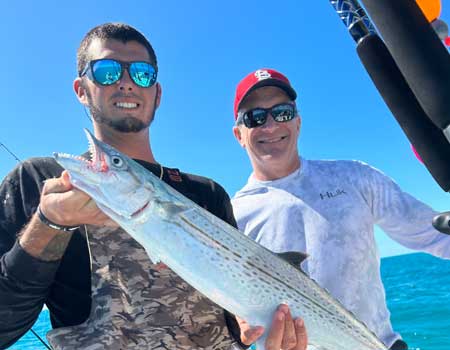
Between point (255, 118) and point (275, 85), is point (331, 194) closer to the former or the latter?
point (255, 118)

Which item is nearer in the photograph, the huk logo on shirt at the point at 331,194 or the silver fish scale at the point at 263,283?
the silver fish scale at the point at 263,283

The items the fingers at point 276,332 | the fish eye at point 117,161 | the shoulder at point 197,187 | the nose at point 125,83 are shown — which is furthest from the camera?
the shoulder at point 197,187

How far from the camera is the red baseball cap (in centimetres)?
398

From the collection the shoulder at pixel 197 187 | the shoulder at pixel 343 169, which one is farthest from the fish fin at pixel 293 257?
the shoulder at pixel 343 169

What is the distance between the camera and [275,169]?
3.96 metres

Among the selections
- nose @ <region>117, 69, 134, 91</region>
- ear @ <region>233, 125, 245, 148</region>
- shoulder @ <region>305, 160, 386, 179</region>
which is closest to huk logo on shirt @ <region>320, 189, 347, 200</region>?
shoulder @ <region>305, 160, 386, 179</region>

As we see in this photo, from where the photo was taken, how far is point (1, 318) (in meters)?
2.11

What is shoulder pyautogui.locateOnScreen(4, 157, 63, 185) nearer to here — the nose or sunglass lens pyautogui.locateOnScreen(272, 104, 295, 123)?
the nose

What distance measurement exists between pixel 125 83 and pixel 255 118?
1.55m

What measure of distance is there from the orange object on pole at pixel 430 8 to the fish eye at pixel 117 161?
1705mm

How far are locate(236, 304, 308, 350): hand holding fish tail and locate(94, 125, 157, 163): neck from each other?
135 cm

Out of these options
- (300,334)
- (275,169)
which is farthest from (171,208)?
(275,169)

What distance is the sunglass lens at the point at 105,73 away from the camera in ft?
8.98

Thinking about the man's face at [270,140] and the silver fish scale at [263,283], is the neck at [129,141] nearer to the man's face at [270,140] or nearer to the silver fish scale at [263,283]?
the silver fish scale at [263,283]
